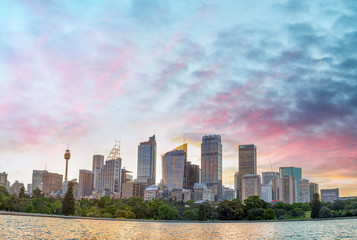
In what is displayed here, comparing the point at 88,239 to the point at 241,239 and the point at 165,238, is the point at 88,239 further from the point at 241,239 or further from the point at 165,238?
the point at 241,239

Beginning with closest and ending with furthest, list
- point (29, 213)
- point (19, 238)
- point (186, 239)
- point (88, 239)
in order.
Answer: point (19, 238), point (88, 239), point (186, 239), point (29, 213)

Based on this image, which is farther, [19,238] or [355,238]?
[355,238]

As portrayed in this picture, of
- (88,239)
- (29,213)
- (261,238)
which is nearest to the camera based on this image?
(88,239)

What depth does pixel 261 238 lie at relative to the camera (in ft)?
352

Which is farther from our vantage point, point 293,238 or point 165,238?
point 293,238

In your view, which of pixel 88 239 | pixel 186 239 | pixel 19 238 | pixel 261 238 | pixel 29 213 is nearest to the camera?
pixel 19 238

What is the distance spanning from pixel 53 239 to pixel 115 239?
15.0 m

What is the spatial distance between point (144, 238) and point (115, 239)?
8.66 m

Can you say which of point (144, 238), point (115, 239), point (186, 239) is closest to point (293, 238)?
point (186, 239)

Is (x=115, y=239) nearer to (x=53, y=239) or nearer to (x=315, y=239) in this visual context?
(x=53, y=239)

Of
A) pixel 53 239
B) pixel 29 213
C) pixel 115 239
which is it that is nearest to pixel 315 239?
pixel 115 239

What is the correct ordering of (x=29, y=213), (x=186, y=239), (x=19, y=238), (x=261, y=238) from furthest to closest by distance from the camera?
1. (x=29, y=213)
2. (x=261, y=238)
3. (x=186, y=239)
4. (x=19, y=238)

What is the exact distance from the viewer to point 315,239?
344ft

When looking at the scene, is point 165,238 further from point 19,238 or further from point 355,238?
point 355,238
